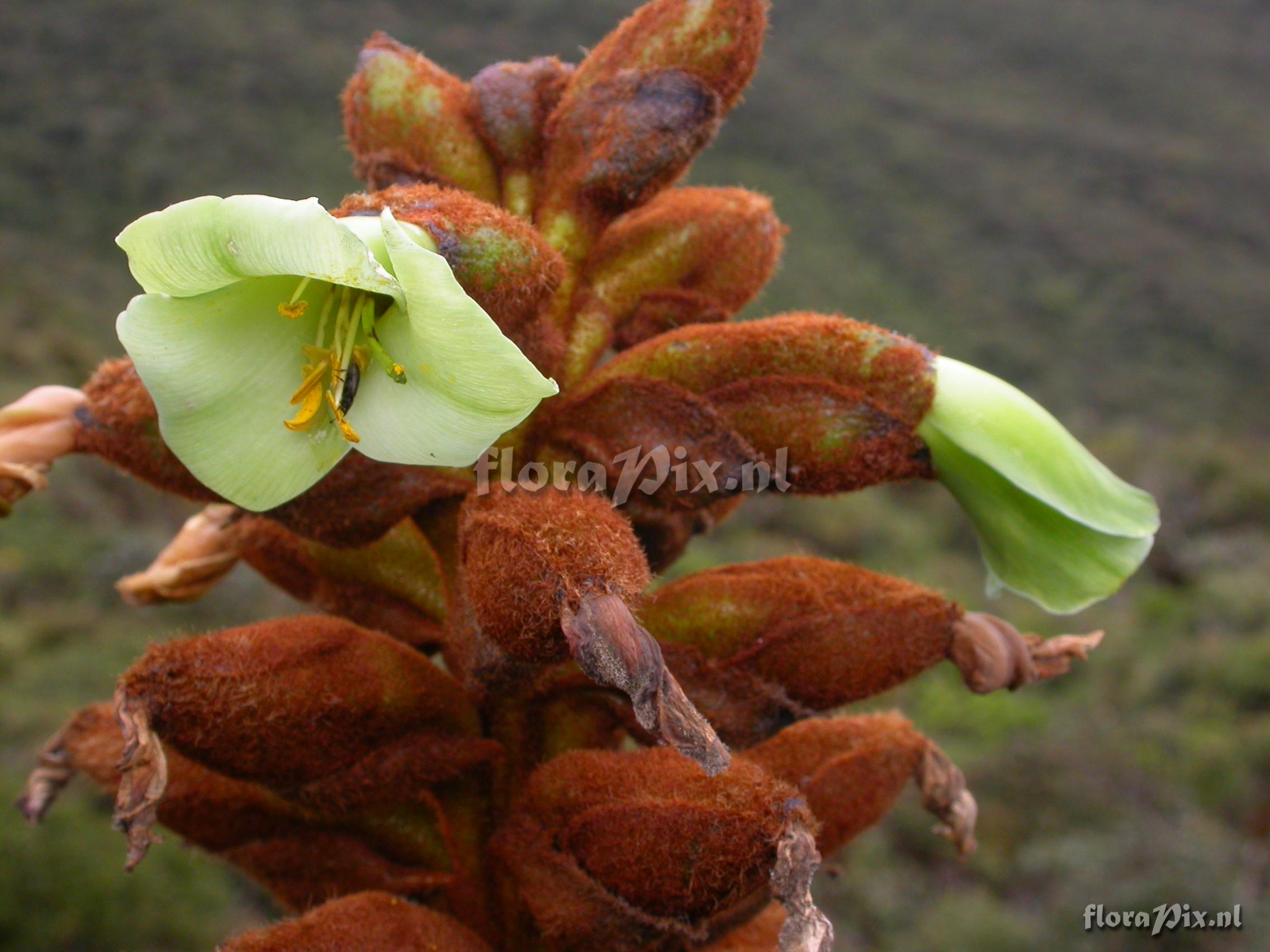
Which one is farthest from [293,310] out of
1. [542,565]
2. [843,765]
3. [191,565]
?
[843,765]

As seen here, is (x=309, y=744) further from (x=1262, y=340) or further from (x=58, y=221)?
(x=1262, y=340)

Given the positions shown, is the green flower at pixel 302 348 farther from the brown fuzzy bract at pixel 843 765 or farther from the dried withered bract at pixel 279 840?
the brown fuzzy bract at pixel 843 765

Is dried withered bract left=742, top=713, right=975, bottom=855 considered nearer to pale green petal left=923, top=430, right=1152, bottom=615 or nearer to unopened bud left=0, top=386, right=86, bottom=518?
pale green petal left=923, top=430, right=1152, bottom=615

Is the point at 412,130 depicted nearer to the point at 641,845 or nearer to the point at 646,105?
the point at 646,105

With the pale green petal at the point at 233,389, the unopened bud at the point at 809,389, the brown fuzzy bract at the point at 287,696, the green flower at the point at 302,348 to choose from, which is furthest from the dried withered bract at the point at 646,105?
the brown fuzzy bract at the point at 287,696

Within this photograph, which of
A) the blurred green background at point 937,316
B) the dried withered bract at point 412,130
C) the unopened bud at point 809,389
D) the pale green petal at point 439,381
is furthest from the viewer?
the blurred green background at point 937,316

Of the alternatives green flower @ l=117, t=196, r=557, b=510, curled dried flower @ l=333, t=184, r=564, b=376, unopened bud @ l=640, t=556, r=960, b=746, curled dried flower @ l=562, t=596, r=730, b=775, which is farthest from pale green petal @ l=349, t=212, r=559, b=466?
unopened bud @ l=640, t=556, r=960, b=746
